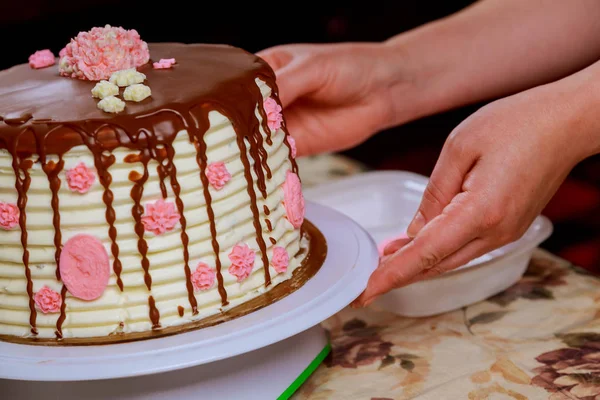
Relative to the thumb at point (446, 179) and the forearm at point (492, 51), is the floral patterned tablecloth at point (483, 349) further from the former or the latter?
the forearm at point (492, 51)

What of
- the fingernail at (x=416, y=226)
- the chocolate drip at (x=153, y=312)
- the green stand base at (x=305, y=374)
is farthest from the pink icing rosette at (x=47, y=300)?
the fingernail at (x=416, y=226)

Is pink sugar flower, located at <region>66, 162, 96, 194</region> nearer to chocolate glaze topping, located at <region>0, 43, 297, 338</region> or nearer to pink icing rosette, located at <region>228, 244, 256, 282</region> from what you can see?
chocolate glaze topping, located at <region>0, 43, 297, 338</region>

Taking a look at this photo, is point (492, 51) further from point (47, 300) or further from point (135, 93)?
point (47, 300)

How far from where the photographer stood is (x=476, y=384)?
1229mm

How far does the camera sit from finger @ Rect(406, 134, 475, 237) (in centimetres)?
132

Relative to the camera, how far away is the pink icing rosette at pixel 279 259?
1196 millimetres

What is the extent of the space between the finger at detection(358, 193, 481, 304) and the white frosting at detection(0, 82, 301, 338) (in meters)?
0.25

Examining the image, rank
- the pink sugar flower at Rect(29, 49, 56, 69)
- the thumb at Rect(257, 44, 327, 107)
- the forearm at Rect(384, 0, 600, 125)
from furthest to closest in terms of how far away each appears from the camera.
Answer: the forearm at Rect(384, 0, 600, 125) < the thumb at Rect(257, 44, 327, 107) < the pink sugar flower at Rect(29, 49, 56, 69)

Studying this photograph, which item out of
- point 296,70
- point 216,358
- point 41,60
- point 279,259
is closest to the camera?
point 216,358

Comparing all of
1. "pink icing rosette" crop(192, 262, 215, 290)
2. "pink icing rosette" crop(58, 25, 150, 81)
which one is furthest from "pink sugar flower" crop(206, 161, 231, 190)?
"pink icing rosette" crop(58, 25, 150, 81)

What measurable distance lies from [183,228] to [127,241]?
74 millimetres

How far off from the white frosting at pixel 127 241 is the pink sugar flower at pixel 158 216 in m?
0.01

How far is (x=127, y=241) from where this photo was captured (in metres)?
1.06

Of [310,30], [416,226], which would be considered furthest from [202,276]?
[310,30]
